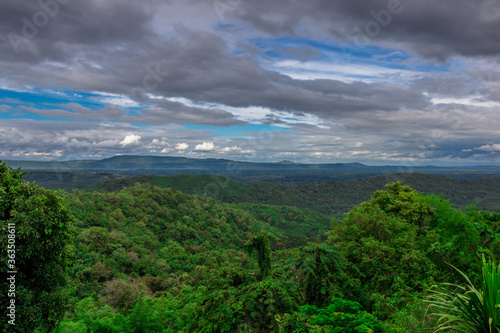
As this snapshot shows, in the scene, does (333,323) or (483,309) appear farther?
(333,323)

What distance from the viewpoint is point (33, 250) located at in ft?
31.5

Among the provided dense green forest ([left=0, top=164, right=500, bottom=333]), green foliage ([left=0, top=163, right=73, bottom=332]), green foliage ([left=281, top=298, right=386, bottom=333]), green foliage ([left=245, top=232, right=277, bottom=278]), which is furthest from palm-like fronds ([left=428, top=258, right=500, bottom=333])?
green foliage ([left=0, top=163, right=73, bottom=332])

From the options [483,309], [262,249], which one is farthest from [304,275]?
[483,309]

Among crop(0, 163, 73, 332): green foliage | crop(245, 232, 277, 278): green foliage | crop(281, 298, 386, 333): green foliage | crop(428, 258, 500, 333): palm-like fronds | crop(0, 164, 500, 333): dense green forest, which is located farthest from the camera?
crop(245, 232, 277, 278): green foliage

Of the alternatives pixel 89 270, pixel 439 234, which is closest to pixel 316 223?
pixel 89 270

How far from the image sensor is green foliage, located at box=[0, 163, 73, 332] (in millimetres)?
9164

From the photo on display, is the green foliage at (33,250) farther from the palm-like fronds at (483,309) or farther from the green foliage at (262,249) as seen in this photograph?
the palm-like fronds at (483,309)

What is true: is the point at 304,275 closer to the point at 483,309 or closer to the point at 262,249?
the point at 262,249

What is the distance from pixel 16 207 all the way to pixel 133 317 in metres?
6.11

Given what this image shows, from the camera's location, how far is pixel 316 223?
174 meters

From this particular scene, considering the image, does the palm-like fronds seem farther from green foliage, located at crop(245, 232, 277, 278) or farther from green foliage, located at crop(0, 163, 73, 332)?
green foliage, located at crop(0, 163, 73, 332)

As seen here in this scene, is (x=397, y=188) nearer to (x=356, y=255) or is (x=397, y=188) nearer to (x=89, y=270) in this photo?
(x=356, y=255)

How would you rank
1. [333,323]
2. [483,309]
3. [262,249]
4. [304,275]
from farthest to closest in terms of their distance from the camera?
[304,275] < [262,249] < [333,323] < [483,309]

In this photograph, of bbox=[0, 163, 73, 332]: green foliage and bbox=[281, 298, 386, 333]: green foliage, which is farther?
bbox=[0, 163, 73, 332]: green foliage
